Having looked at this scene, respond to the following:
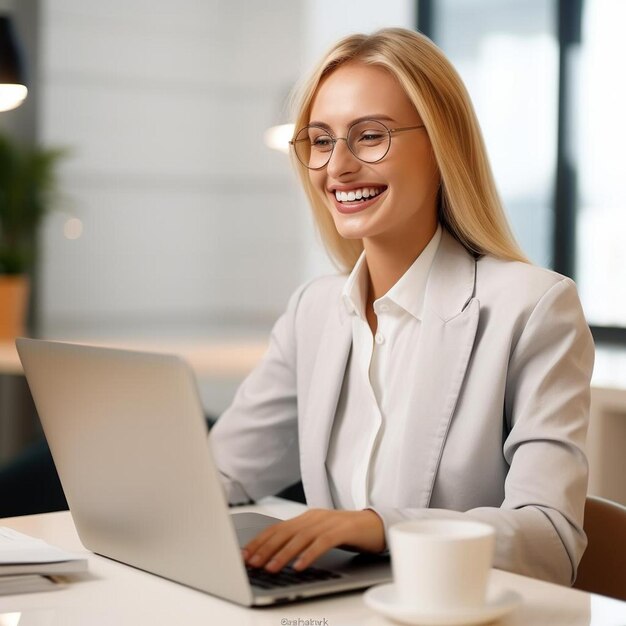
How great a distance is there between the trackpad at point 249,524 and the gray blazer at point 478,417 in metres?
0.18

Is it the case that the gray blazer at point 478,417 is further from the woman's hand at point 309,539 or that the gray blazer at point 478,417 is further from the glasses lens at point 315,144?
the glasses lens at point 315,144

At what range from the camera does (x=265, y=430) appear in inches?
74.2

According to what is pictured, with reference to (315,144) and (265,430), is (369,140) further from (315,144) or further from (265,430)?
(265,430)

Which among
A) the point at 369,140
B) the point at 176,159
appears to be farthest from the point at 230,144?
the point at 369,140

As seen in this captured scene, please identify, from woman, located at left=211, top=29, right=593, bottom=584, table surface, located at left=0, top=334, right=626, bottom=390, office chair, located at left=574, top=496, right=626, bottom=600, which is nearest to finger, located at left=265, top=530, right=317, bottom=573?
woman, located at left=211, top=29, right=593, bottom=584

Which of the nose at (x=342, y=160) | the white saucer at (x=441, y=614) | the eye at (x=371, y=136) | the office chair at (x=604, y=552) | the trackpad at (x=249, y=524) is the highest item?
the eye at (x=371, y=136)

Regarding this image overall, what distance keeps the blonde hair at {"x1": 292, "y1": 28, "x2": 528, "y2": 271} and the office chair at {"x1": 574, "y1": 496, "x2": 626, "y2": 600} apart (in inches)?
16.8

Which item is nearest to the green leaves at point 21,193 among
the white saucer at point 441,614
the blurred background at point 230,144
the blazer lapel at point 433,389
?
the blurred background at point 230,144

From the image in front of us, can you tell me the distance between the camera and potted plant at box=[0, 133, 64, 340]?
4777 mm

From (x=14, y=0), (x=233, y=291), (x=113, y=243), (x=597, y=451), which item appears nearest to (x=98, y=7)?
(x=14, y=0)

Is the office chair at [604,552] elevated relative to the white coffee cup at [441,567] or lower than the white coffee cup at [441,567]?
lower

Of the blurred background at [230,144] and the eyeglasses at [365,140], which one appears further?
the blurred background at [230,144]

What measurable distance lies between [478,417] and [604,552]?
0.27 m

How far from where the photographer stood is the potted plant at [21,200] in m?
4.78
